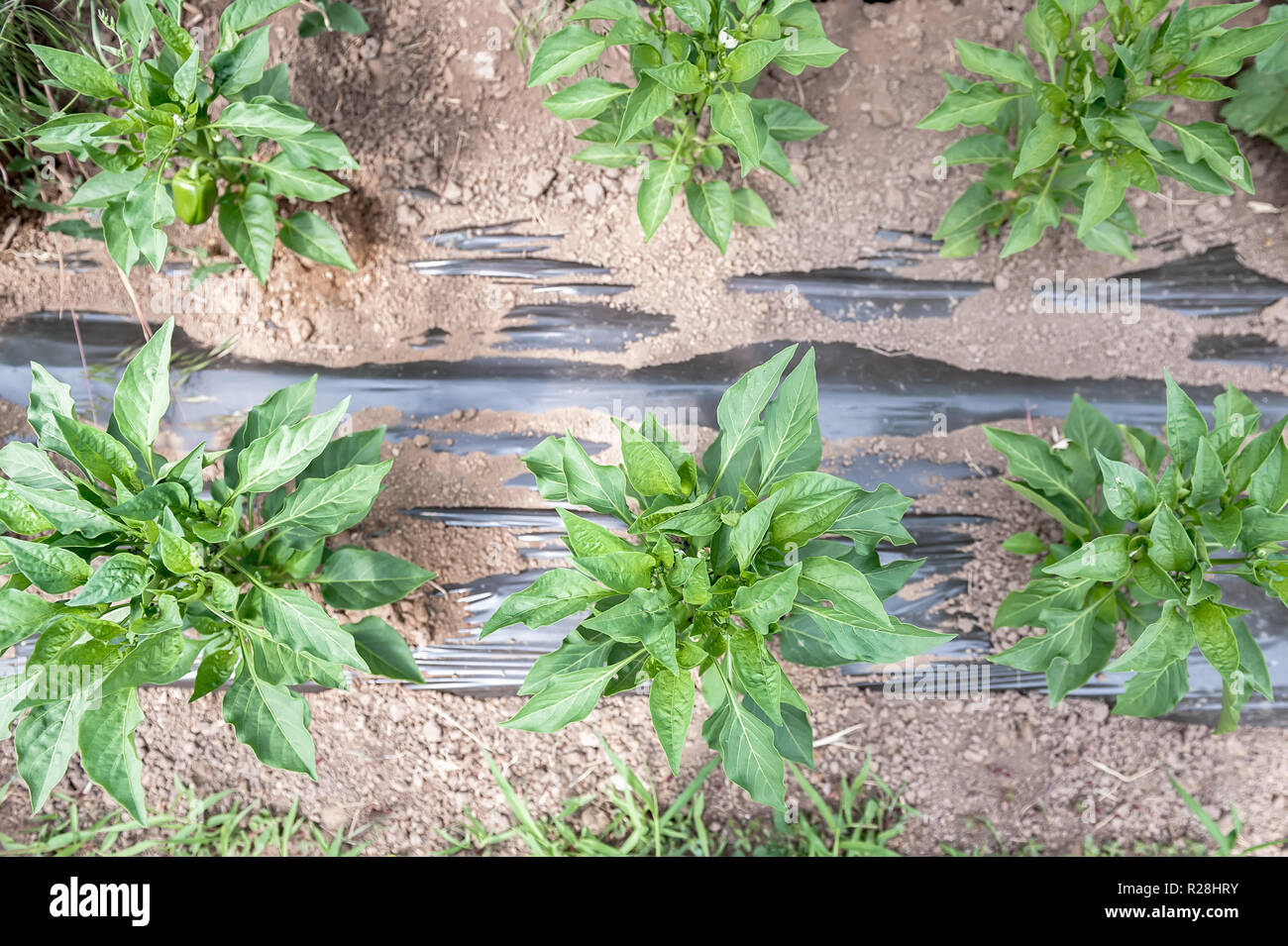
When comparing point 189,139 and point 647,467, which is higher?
point 189,139

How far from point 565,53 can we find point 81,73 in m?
1.48

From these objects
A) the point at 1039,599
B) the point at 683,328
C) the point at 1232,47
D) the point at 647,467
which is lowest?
the point at 1039,599

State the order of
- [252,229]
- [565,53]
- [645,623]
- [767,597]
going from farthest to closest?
[252,229], [565,53], [645,623], [767,597]

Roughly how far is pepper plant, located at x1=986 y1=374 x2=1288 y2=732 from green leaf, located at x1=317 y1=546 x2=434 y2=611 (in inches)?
78.3

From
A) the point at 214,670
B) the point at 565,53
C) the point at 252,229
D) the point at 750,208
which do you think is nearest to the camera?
the point at 214,670

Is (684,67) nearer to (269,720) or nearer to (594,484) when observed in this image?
(594,484)

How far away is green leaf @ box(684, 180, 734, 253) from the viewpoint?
277 centimetres

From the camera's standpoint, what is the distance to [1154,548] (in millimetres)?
2174

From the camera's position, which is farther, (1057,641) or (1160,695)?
(1160,695)

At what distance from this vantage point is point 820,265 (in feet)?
10.4

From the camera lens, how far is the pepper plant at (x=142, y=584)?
202 cm

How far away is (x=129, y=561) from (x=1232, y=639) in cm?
311

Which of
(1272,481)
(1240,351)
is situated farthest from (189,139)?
(1240,351)

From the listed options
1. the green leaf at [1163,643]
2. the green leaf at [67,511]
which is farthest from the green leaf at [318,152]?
the green leaf at [1163,643]
